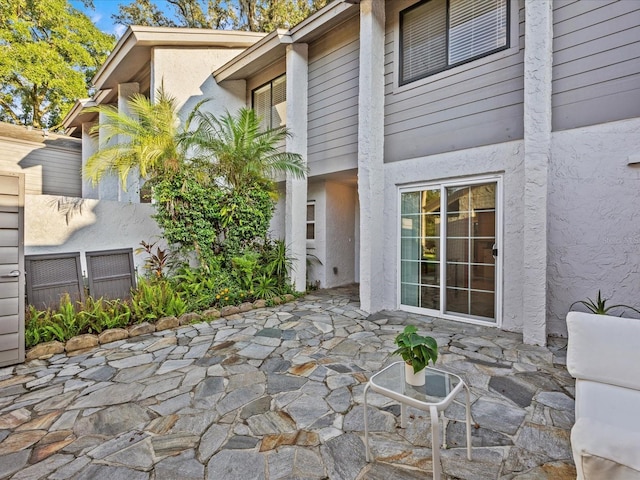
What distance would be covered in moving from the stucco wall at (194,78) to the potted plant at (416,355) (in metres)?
7.53

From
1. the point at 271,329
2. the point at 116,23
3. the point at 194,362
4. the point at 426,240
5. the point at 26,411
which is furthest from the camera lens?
the point at 116,23

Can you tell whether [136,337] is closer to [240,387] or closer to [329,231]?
[240,387]

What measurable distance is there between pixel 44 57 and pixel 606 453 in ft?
62.3

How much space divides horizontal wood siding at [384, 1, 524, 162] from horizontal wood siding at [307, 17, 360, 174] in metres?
0.82

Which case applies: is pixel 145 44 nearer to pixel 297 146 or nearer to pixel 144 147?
pixel 144 147

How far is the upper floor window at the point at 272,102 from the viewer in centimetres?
779

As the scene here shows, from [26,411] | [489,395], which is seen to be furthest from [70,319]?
[489,395]

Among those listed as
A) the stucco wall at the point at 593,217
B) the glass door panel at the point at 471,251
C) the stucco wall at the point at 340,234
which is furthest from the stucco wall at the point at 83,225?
the stucco wall at the point at 593,217

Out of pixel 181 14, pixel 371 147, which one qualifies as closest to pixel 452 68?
pixel 371 147

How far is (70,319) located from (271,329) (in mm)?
2729

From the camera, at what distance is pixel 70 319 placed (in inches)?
163

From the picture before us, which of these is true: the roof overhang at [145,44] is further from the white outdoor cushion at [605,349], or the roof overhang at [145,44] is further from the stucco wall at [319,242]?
the white outdoor cushion at [605,349]

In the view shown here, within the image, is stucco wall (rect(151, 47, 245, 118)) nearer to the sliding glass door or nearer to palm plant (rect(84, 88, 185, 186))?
palm plant (rect(84, 88, 185, 186))

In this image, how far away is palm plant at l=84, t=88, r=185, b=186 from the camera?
17.9 ft
